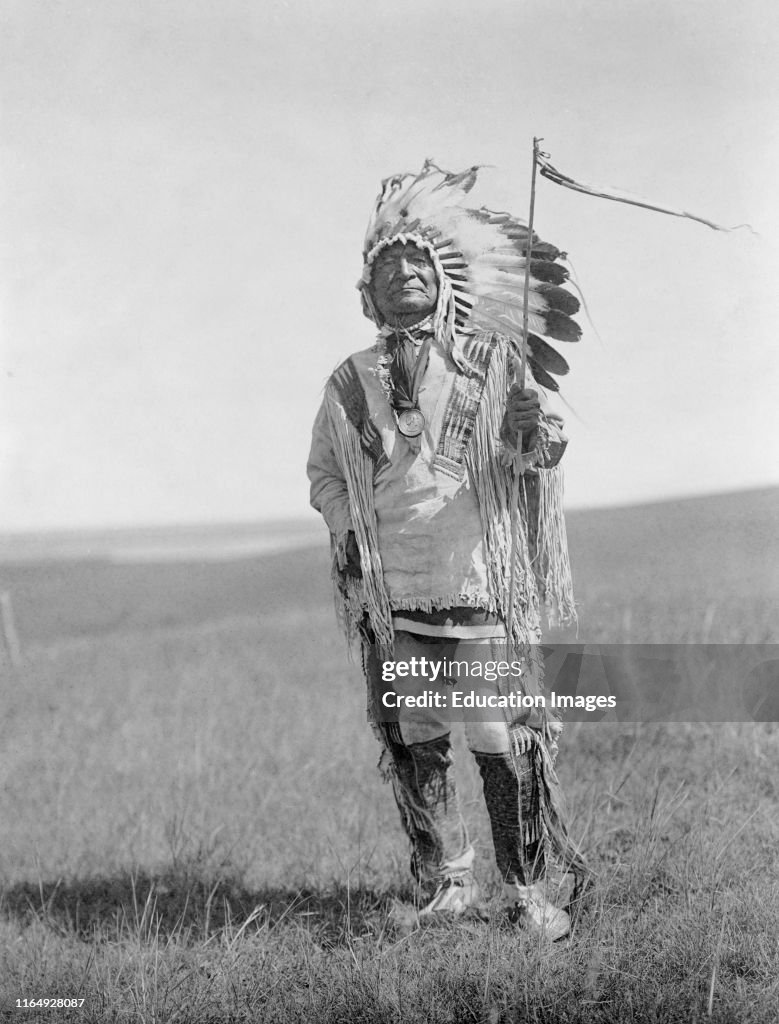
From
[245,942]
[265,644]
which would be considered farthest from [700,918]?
[265,644]

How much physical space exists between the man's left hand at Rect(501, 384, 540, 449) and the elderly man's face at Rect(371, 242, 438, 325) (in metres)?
0.38

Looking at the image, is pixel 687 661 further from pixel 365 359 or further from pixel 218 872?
pixel 218 872

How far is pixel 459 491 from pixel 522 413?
0.99 feet

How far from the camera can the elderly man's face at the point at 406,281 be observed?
2.79 metres

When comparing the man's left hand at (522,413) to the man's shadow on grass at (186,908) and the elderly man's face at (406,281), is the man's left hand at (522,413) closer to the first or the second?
the elderly man's face at (406,281)

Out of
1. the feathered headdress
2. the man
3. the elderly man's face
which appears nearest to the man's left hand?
the man

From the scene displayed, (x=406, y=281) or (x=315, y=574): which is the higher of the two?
(x=406, y=281)

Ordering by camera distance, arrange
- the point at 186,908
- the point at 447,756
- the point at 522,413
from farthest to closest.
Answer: the point at 186,908 → the point at 447,756 → the point at 522,413

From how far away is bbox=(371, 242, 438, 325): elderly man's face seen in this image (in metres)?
2.79

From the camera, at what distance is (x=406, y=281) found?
109 inches

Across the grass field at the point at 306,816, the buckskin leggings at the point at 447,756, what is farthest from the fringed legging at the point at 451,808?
the grass field at the point at 306,816

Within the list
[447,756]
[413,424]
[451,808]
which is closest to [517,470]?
[413,424]

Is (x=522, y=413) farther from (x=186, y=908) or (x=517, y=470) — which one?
(x=186, y=908)

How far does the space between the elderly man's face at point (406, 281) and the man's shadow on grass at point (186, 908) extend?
186cm
